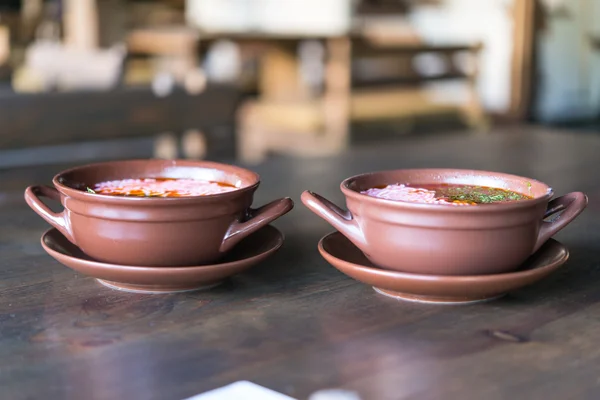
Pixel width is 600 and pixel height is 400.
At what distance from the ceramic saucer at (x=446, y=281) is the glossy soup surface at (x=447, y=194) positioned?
0.06m

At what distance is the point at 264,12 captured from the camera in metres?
7.63

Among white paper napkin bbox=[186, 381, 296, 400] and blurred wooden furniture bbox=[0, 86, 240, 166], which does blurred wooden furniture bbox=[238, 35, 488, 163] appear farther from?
white paper napkin bbox=[186, 381, 296, 400]

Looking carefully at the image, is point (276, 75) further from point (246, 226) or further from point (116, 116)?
point (246, 226)

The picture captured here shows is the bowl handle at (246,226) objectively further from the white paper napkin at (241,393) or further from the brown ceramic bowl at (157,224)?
the white paper napkin at (241,393)

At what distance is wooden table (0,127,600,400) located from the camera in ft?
1.65

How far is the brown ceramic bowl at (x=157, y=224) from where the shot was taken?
0.64 meters

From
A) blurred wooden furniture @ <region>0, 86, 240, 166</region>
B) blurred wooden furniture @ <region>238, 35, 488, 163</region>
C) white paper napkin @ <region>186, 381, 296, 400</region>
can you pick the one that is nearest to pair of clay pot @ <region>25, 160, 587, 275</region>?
white paper napkin @ <region>186, 381, 296, 400</region>

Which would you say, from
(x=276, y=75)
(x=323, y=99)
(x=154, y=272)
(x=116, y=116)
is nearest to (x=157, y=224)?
(x=154, y=272)

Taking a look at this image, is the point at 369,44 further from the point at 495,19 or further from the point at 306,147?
the point at 495,19

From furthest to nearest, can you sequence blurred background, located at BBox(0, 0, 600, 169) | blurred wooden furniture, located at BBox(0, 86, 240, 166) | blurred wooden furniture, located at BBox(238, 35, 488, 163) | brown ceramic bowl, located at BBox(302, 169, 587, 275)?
blurred wooden furniture, located at BBox(238, 35, 488, 163) → blurred background, located at BBox(0, 0, 600, 169) → blurred wooden furniture, located at BBox(0, 86, 240, 166) → brown ceramic bowl, located at BBox(302, 169, 587, 275)

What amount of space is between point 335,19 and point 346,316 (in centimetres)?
663

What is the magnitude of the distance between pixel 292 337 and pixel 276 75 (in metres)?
Result: 5.29

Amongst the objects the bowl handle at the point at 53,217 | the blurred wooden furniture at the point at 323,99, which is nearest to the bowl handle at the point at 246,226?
the bowl handle at the point at 53,217

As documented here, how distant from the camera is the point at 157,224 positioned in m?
0.64
